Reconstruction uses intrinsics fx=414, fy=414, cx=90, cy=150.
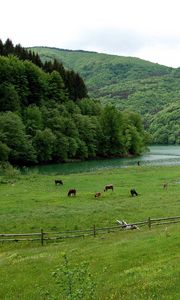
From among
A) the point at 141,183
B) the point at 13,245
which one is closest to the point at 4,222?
the point at 13,245

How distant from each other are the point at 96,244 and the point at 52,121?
107 metres

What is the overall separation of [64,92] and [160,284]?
14732cm

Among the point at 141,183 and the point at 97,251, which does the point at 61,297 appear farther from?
the point at 141,183

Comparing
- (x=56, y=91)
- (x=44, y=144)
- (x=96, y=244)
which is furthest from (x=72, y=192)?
(x=56, y=91)

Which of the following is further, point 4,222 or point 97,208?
point 97,208

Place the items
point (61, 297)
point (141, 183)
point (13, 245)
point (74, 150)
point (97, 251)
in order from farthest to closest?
1. point (74, 150)
2. point (141, 183)
3. point (13, 245)
4. point (97, 251)
5. point (61, 297)

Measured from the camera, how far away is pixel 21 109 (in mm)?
141000

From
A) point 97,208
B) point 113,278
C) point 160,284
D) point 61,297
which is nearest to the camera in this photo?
point 160,284

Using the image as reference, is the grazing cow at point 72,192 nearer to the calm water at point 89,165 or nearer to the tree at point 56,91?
the calm water at point 89,165

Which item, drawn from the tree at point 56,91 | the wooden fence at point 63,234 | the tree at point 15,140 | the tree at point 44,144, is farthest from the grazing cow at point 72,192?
the tree at point 56,91

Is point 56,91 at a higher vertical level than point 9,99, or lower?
higher

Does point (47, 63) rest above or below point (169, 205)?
above

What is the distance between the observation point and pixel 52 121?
447 ft

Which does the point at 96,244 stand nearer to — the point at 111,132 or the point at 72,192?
the point at 72,192
